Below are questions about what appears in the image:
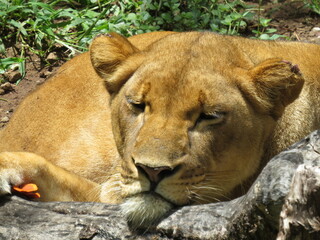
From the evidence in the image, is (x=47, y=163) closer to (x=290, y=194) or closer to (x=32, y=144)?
(x=32, y=144)

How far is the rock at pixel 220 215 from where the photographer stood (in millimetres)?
2482

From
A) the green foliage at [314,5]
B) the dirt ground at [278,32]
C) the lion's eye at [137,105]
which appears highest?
the lion's eye at [137,105]

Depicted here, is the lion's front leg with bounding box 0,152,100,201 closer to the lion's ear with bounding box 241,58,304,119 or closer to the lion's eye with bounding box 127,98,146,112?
the lion's eye with bounding box 127,98,146,112

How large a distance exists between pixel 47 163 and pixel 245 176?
1.36 m

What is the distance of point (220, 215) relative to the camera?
298 centimetres

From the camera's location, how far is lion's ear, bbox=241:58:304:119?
3.72m

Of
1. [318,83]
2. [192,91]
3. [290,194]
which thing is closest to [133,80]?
[192,91]

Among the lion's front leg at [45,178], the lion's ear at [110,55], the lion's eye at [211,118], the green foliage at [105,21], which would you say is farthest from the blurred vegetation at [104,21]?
the lion's eye at [211,118]

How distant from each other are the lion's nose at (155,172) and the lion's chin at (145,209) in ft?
0.30

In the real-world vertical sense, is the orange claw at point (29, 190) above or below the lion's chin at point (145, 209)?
below

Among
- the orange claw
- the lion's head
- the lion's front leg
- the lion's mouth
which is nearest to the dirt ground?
the lion's front leg

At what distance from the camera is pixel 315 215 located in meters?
2.46

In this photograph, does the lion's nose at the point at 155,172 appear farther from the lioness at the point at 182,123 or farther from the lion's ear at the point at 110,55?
the lion's ear at the point at 110,55

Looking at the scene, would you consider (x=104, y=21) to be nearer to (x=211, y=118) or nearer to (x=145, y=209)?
(x=211, y=118)
